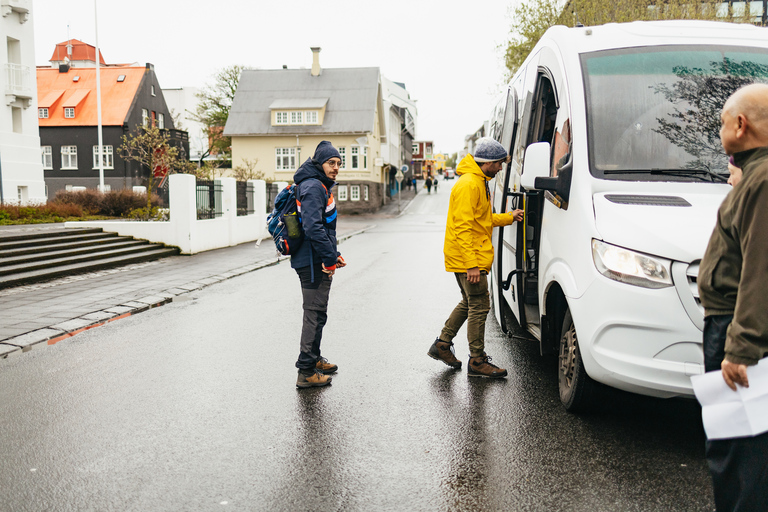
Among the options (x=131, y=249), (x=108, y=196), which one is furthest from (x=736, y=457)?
(x=108, y=196)

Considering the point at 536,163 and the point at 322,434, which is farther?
the point at 536,163

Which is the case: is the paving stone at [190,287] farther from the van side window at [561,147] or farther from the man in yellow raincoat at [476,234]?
the van side window at [561,147]

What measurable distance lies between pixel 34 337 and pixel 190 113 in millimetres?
69834

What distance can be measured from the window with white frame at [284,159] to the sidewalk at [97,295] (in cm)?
3877

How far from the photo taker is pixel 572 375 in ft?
14.9

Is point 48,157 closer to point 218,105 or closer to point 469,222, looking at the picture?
point 218,105

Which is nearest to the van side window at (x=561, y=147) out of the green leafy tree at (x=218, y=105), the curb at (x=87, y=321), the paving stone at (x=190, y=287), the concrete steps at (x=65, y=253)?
the curb at (x=87, y=321)

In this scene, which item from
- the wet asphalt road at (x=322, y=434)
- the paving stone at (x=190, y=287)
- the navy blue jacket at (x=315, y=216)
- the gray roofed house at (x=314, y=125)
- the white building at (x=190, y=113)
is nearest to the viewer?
the wet asphalt road at (x=322, y=434)

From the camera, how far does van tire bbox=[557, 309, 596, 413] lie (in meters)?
4.36

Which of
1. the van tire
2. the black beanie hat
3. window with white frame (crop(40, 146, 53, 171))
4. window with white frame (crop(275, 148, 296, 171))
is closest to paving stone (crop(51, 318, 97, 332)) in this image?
the black beanie hat

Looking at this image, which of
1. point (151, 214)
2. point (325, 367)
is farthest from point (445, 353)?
point (151, 214)

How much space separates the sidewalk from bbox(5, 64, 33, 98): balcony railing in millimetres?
18699

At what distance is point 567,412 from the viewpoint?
469cm

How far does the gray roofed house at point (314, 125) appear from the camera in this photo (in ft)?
175
